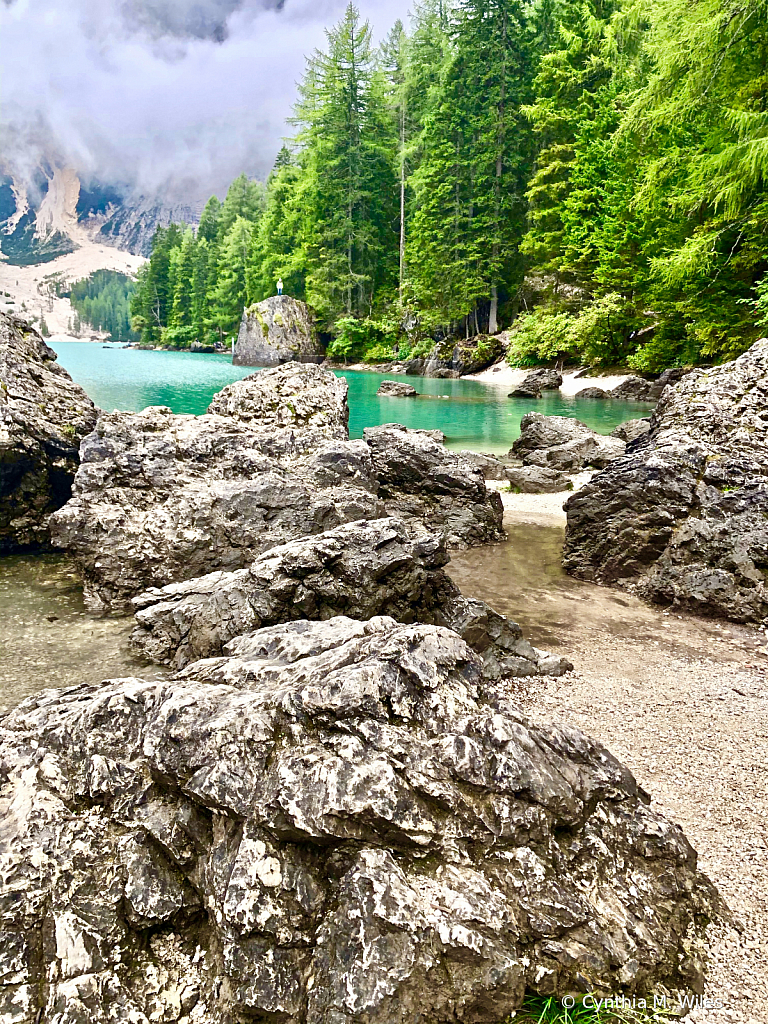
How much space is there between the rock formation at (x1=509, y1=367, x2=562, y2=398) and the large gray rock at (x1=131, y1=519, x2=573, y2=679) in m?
25.6

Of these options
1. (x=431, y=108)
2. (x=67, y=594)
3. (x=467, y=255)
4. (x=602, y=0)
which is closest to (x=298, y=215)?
(x=431, y=108)

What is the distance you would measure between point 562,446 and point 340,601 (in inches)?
428

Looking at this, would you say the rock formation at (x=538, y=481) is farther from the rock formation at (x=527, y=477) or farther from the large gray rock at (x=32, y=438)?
the large gray rock at (x=32, y=438)

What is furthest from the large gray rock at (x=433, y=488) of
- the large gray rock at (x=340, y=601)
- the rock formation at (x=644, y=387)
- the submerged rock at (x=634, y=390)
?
the submerged rock at (x=634, y=390)

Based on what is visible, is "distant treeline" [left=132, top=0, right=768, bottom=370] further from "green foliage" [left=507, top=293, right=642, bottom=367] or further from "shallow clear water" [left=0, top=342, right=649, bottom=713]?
"shallow clear water" [left=0, top=342, right=649, bottom=713]

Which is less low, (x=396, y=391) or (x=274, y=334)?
(x=274, y=334)

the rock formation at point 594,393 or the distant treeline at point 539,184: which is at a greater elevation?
the distant treeline at point 539,184

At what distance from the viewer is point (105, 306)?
144 meters

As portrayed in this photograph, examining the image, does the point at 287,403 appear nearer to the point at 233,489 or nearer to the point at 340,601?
the point at 233,489

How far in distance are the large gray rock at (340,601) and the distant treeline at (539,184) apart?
15288mm

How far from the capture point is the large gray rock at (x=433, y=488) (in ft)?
30.7

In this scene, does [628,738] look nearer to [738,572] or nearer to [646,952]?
[646,952]

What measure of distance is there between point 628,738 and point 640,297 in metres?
30.4

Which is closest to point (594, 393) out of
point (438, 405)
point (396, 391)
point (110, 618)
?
point (438, 405)
